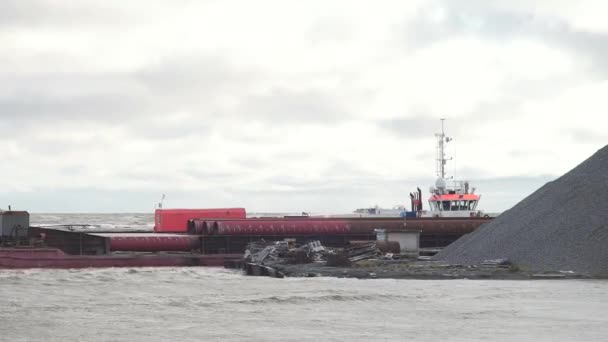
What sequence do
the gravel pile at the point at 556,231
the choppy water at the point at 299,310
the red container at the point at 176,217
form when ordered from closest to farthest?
the choppy water at the point at 299,310 → the gravel pile at the point at 556,231 → the red container at the point at 176,217

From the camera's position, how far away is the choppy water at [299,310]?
2548 cm

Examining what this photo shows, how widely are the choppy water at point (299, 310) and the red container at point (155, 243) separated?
386 inches

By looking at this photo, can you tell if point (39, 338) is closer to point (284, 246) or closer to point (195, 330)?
point (195, 330)

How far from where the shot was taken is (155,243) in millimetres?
51750

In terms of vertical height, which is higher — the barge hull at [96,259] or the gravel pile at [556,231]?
the gravel pile at [556,231]

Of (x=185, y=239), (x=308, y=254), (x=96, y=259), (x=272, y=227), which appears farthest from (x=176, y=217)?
(x=308, y=254)

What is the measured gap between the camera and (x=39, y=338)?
993 inches

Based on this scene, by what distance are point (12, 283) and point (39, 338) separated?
606 inches

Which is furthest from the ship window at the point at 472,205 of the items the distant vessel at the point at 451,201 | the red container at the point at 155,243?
the red container at the point at 155,243

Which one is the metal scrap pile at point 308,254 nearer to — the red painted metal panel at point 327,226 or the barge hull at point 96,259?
the barge hull at point 96,259

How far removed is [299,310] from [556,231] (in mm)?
15753

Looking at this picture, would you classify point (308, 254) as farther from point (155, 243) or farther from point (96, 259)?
point (96, 259)

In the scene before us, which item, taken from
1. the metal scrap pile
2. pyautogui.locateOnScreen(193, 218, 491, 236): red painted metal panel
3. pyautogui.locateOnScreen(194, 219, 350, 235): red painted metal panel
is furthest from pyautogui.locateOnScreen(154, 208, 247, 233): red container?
the metal scrap pile

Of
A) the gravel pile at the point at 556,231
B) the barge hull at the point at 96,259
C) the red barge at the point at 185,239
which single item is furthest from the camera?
the red barge at the point at 185,239
